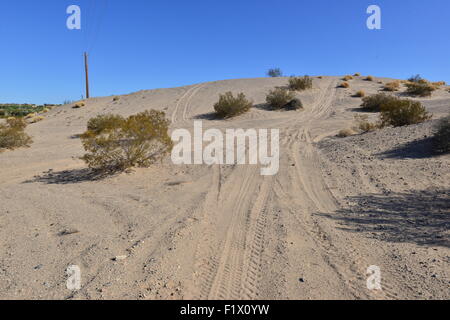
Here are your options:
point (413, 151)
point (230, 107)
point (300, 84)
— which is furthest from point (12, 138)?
point (300, 84)

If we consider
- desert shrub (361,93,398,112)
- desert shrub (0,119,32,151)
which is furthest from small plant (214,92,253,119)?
desert shrub (0,119,32,151)

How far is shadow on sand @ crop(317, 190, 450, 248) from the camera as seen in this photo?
4.38m

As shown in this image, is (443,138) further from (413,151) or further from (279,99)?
(279,99)

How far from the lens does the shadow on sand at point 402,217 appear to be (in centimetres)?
438

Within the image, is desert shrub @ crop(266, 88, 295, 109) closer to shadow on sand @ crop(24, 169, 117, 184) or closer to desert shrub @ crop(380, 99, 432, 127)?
desert shrub @ crop(380, 99, 432, 127)

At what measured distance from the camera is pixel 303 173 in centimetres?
810

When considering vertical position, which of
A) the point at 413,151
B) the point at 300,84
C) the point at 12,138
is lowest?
the point at 413,151

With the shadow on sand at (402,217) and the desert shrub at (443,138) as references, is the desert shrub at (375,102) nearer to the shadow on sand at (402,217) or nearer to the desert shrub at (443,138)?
the desert shrub at (443,138)

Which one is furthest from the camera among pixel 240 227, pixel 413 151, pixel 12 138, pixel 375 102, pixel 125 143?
pixel 375 102

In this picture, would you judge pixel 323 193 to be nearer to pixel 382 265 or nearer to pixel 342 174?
pixel 342 174

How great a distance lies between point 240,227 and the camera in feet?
16.3

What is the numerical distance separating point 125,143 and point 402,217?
23.0 ft
